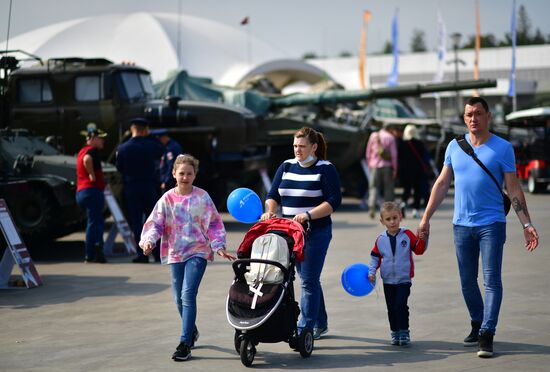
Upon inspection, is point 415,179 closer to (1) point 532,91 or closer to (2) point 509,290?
(2) point 509,290

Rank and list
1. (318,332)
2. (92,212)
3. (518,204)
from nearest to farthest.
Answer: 1. (518,204)
2. (318,332)
3. (92,212)

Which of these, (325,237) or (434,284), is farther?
(434,284)

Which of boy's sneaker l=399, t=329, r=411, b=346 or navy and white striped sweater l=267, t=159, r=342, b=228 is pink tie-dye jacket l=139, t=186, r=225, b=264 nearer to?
navy and white striped sweater l=267, t=159, r=342, b=228

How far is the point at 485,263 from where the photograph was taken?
7.71 m

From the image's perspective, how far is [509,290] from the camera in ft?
34.3

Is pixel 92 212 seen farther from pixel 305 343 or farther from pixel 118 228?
pixel 305 343

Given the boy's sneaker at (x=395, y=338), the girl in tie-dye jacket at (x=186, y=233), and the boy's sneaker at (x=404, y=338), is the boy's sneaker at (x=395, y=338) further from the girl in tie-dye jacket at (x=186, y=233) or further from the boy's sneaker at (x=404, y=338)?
the girl in tie-dye jacket at (x=186, y=233)

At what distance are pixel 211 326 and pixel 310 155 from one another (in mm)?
1829

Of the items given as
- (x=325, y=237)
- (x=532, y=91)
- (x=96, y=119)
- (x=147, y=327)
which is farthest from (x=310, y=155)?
(x=532, y=91)

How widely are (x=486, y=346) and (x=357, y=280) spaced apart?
1.11 metres

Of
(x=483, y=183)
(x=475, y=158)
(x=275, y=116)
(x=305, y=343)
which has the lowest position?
(x=305, y=343)

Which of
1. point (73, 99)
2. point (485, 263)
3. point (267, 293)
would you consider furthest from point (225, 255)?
point (73, 99)

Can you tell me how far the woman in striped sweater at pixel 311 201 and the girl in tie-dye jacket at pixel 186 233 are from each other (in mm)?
460

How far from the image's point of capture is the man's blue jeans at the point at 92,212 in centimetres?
1381
